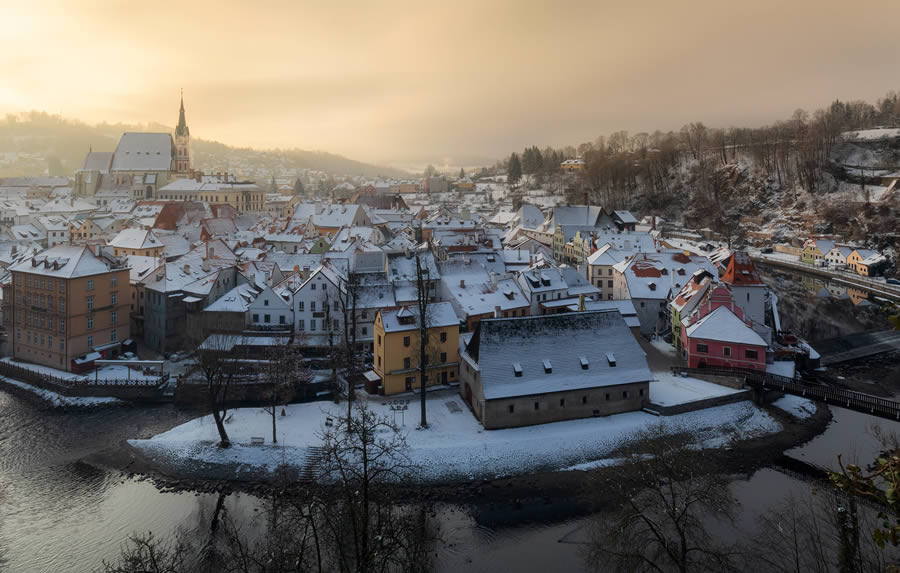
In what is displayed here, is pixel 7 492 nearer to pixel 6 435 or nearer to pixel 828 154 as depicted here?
pixel 6 435

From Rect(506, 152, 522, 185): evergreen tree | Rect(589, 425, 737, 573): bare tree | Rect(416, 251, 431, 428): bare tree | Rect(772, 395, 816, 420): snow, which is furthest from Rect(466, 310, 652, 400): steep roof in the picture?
Rect(506, 152, 522, 185): evergreen tree

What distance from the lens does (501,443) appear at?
1053 inches

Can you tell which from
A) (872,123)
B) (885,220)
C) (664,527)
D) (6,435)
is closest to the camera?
(664,527)

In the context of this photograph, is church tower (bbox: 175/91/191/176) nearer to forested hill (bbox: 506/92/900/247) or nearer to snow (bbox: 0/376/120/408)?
forested hill (bbox: 506/92/900/247)

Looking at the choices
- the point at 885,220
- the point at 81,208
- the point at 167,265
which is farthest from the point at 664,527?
the point at 81,208

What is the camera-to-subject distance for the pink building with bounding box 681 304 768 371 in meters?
33.6

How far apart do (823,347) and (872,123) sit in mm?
102411

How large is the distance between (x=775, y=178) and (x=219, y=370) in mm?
100709

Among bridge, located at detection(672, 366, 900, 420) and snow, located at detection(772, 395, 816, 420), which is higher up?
bridge, located at detection(672, 366, 900, 420)

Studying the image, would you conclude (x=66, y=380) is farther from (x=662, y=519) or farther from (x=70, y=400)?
(x=662, y=519)

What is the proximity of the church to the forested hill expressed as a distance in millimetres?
82929

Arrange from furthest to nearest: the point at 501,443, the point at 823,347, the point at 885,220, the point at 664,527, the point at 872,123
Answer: the point at 872,123 → the point at 885,220 → the point at 823,347 → the point at 501,443 → the point at 664,527

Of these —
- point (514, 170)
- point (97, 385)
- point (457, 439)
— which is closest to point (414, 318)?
point (457, 439)

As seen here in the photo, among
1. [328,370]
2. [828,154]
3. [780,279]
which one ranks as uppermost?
[828,154]
